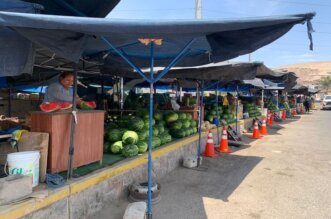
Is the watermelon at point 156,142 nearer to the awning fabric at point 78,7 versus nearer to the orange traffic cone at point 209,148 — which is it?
the orange traffic cone at point 209,148

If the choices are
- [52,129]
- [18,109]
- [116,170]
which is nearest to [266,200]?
[116,170]

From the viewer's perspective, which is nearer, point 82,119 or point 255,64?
point 82,119

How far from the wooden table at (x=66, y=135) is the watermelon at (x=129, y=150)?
2.81 ft

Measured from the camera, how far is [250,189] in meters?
6.02

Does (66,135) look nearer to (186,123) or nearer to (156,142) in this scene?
(156,142)

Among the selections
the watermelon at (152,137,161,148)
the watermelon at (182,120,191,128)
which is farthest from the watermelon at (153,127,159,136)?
the watermelon at (182,120,191,128)

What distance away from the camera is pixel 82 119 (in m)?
4.66

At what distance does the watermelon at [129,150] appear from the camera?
585cm

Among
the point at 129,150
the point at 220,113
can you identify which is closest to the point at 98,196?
the point at 129,150

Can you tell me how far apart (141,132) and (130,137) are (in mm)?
611

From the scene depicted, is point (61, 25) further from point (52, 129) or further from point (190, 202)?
point (190, 202)

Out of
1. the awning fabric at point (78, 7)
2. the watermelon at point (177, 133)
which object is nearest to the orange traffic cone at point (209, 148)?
the watermelon at point (177, 133)

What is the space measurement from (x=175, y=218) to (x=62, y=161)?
2.06 m

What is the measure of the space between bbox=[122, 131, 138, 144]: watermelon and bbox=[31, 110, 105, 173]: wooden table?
3.82 ft
